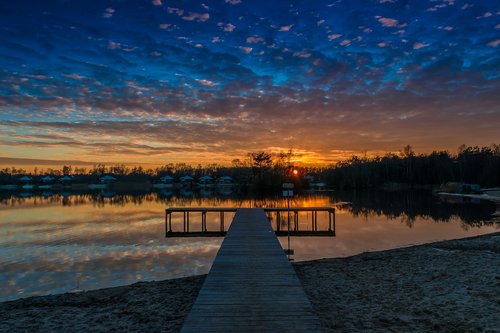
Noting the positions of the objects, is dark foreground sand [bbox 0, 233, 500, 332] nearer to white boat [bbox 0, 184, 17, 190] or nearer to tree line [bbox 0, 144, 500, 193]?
tree line [bbox 0, 144, 500, 193]

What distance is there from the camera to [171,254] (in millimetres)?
12805

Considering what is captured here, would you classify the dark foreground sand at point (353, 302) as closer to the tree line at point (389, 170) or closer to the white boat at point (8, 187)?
the tree line at point (389, 170)

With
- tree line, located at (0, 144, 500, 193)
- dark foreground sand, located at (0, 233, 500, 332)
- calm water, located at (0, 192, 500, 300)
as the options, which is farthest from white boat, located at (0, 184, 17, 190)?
dark foreground sand, located at (0, 233, 500, 332)

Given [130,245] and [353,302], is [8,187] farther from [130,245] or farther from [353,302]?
[353,302]

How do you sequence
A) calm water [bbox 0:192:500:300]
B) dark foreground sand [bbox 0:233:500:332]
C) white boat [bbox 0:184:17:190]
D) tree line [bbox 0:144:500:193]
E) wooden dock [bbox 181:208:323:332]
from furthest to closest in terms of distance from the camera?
white boat [bbox 0:184:17:190]
tree line [bbox 0:144:500:193]
calm water [bbox 0:192:500:300]
dark foreground sand [bbox 0:233:500:332]
wooden dock [bbox 181:208:323:332]

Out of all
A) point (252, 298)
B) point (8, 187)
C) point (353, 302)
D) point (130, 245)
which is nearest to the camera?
point (252, 298)

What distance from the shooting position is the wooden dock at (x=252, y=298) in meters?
4.66

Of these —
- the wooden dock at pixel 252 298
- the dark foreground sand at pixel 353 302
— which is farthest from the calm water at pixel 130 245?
the wooden dock at pixel 252 298

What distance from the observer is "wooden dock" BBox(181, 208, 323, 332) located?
466 cm

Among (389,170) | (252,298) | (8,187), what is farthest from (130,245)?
(8,187)

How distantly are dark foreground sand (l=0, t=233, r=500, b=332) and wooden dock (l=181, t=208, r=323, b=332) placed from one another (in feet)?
2.29

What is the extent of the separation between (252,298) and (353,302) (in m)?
2.20

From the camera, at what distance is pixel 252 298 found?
5668mm

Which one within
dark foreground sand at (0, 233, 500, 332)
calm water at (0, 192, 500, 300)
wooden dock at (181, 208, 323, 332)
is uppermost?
wooden dock at (181, 208, 323, 332)
